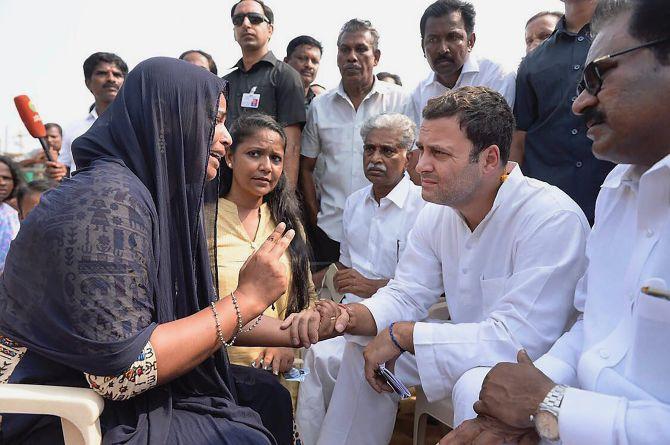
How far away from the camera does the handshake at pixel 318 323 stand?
2824 millimetres

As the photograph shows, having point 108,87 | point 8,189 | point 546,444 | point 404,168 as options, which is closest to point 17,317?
point 546,444

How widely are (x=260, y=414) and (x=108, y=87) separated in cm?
449

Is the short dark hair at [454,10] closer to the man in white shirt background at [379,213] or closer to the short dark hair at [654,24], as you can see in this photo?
the man in white shirt background at [379,213]

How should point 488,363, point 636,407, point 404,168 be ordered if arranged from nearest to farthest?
point 636,407, point 488,363, point 404,168

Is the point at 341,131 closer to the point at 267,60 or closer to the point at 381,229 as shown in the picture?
the point at 267,60

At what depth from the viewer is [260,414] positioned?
2514 millimetres

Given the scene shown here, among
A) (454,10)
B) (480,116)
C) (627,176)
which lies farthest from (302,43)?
(627,176)

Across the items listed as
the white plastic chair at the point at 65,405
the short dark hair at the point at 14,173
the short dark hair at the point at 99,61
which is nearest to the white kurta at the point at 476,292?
the white plastic chair at the point at 65,405

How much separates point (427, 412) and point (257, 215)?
4.93 feet

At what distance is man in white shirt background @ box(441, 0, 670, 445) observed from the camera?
164cm

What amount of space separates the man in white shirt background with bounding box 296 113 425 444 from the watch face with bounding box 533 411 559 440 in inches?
82.8

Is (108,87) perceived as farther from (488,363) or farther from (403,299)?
(488,363)

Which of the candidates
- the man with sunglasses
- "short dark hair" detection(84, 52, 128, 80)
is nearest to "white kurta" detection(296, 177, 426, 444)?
the man with sunglasses

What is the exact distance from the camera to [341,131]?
4.96 m
